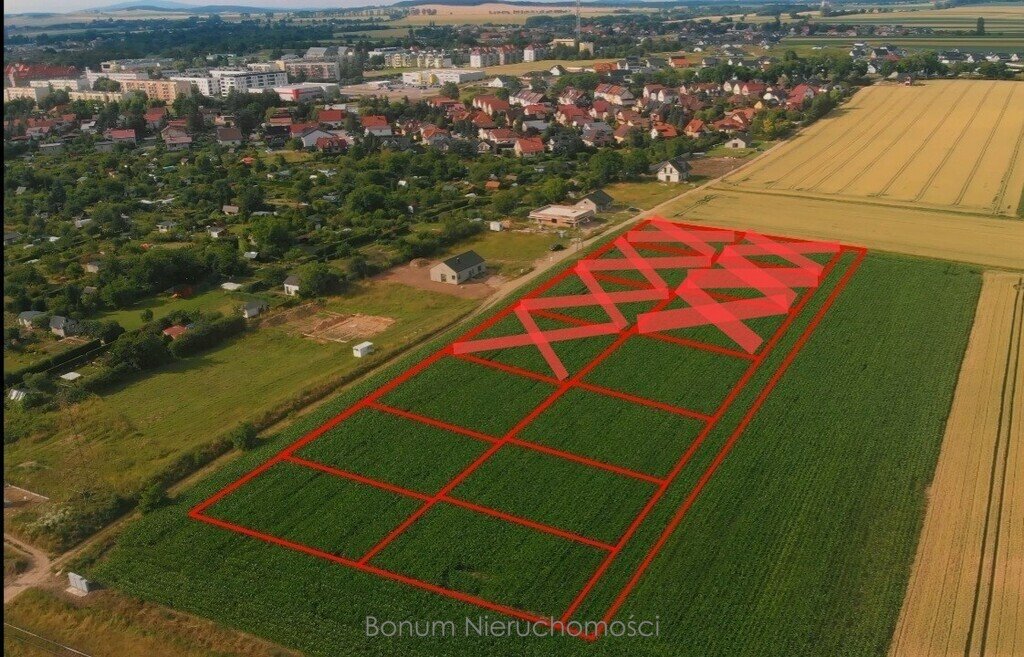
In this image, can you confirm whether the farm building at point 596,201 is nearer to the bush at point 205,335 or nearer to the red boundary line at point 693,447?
the red boundary line at point 693,447

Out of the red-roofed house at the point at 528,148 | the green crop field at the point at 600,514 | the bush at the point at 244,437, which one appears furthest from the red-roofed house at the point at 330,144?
the bush at the point at 244,437

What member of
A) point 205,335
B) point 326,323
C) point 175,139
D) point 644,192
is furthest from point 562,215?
point 175,139

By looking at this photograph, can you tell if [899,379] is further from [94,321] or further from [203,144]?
[203,144]

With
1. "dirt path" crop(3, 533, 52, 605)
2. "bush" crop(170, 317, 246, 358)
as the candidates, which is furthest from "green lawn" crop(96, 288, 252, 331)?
"dirt path" crop(3, 533, 52, 605)

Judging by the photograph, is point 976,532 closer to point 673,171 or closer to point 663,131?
point 673,171

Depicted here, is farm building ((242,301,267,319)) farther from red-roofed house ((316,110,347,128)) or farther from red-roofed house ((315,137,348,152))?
red-roofed house ((316,110,347,128))
